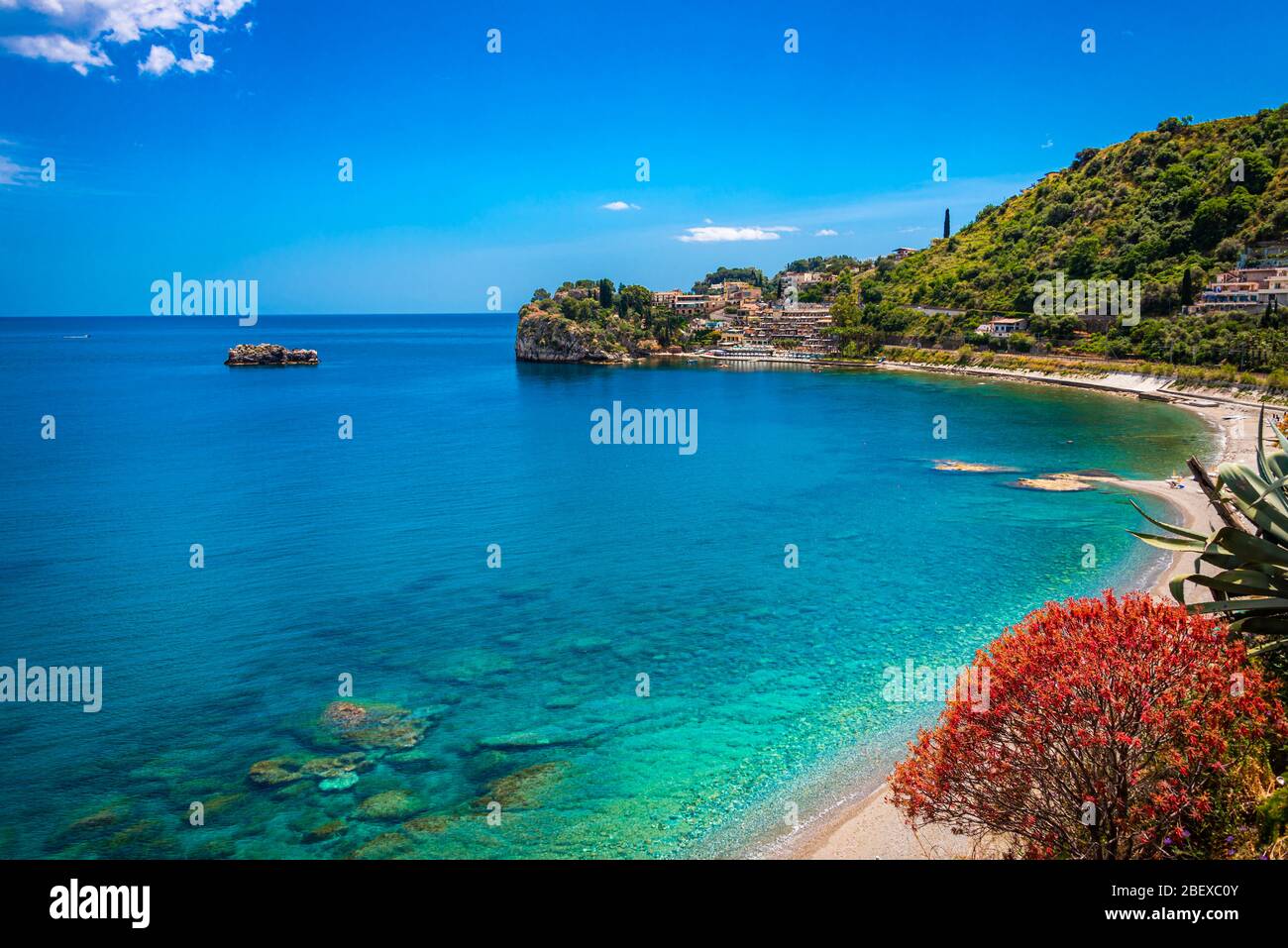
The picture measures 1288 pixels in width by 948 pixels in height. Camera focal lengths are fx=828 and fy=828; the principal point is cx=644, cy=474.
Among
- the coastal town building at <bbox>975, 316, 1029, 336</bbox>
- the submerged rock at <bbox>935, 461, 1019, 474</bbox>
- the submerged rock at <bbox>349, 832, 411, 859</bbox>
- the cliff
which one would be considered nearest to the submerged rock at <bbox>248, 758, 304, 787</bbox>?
the submerged rock at <bbox>349, 832, 411, 859</bbox>

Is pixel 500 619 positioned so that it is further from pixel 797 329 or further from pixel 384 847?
pixel 797 329

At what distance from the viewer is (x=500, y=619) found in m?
25.0

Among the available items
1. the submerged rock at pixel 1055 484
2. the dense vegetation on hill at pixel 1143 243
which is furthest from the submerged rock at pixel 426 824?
the dense vegetation on hill at pixel 1143 243

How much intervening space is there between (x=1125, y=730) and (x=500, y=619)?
1870cm

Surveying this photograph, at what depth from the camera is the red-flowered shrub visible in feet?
29.0

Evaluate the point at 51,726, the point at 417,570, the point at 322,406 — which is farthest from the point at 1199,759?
the point at 322,406

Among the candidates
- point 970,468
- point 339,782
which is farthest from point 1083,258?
point 339,782

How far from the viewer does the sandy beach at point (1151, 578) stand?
13.2 metres

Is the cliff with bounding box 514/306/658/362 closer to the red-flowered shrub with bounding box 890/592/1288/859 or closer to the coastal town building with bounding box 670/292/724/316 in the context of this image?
the coastal town building with bounding box 670/292/724/316

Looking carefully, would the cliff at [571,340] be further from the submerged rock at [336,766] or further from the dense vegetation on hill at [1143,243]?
the submerged rock at [336,766]

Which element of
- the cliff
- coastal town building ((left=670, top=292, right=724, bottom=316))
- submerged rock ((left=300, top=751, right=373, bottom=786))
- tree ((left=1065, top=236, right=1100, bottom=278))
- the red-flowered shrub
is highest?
coastal town building ((left=670, top=292, right=724, bottom=316))

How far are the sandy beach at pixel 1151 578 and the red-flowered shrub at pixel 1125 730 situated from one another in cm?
187

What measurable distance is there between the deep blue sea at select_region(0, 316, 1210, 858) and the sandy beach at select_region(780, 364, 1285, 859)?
673 millimetres
